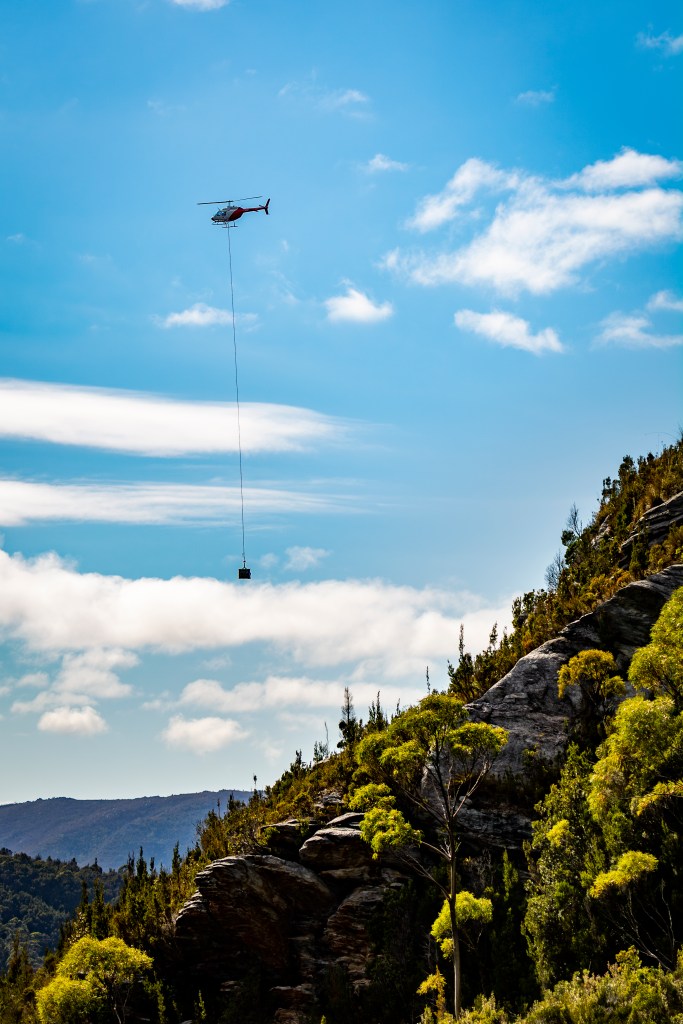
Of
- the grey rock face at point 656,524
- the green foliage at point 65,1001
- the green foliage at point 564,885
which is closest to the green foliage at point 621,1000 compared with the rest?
the green foliage at point 564,885

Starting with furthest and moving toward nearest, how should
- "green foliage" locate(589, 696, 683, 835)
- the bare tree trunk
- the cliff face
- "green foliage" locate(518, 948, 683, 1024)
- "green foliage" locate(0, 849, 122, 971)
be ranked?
"green foliage" locate(0, 849, 122, 971) < the cliff face < "green foliage" locate(589, 696, 683, 835) < the bare tree trunk < "green foliage" locate(518, 948, 683, 1024)

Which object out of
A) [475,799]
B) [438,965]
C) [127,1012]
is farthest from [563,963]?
[127,1012]

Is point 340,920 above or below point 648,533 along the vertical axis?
below

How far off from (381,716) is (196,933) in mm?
11922

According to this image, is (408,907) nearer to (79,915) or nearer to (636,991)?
(636,991)

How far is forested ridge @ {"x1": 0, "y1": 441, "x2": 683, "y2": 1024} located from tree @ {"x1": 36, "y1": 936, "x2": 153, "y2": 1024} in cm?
6

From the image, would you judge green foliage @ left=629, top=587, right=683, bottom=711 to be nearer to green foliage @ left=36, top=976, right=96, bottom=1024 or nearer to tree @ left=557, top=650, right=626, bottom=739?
tree @ left=557, top=650, right=626, bottom=739

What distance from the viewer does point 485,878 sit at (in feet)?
87.2

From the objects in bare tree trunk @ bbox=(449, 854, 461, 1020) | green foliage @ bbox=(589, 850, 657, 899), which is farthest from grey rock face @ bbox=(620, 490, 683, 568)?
bare tree trunk @ bbox=(449, 854, 461, 1020)

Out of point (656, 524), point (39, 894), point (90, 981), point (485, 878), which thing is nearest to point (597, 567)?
point (656, 524)

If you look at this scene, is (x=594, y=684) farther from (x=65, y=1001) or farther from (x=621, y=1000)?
(x=65, y=1001)

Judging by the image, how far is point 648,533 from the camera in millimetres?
37250

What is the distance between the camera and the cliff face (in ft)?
91.4

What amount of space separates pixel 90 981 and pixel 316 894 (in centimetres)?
759
